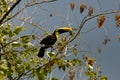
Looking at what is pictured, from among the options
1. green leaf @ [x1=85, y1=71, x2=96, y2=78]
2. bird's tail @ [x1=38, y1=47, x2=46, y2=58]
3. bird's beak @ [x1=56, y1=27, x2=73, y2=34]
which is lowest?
green leaf @ [x1=85, y1=71, x2=96, y2=78]

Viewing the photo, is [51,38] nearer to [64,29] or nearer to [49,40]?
[49,40]

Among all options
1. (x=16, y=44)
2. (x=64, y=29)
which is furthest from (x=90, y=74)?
(x=16, y=44)

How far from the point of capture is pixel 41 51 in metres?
6.68

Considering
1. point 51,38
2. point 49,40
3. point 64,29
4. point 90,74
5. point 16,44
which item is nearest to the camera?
point 90,74

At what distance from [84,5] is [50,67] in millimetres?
1211

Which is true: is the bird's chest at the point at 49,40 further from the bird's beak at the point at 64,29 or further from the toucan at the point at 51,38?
the bird's beak at the point at 64,29

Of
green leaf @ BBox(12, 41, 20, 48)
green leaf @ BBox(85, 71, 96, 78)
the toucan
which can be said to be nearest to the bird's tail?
the toucan

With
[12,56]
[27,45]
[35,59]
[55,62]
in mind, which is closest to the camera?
[55,62]

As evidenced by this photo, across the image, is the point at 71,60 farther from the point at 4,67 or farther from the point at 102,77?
the point at 4,67

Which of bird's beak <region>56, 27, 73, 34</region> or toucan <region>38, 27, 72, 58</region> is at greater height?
bird's beak <region>56, 27, 73, 34</region>

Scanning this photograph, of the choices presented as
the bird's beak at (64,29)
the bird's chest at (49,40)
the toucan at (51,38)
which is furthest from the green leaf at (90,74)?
the bird's chest at (49,40)

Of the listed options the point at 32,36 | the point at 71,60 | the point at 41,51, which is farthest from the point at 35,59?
the point at 71,60

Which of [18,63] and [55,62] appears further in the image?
[18,63]

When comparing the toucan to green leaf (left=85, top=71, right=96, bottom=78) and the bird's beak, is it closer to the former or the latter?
the bird's beak
